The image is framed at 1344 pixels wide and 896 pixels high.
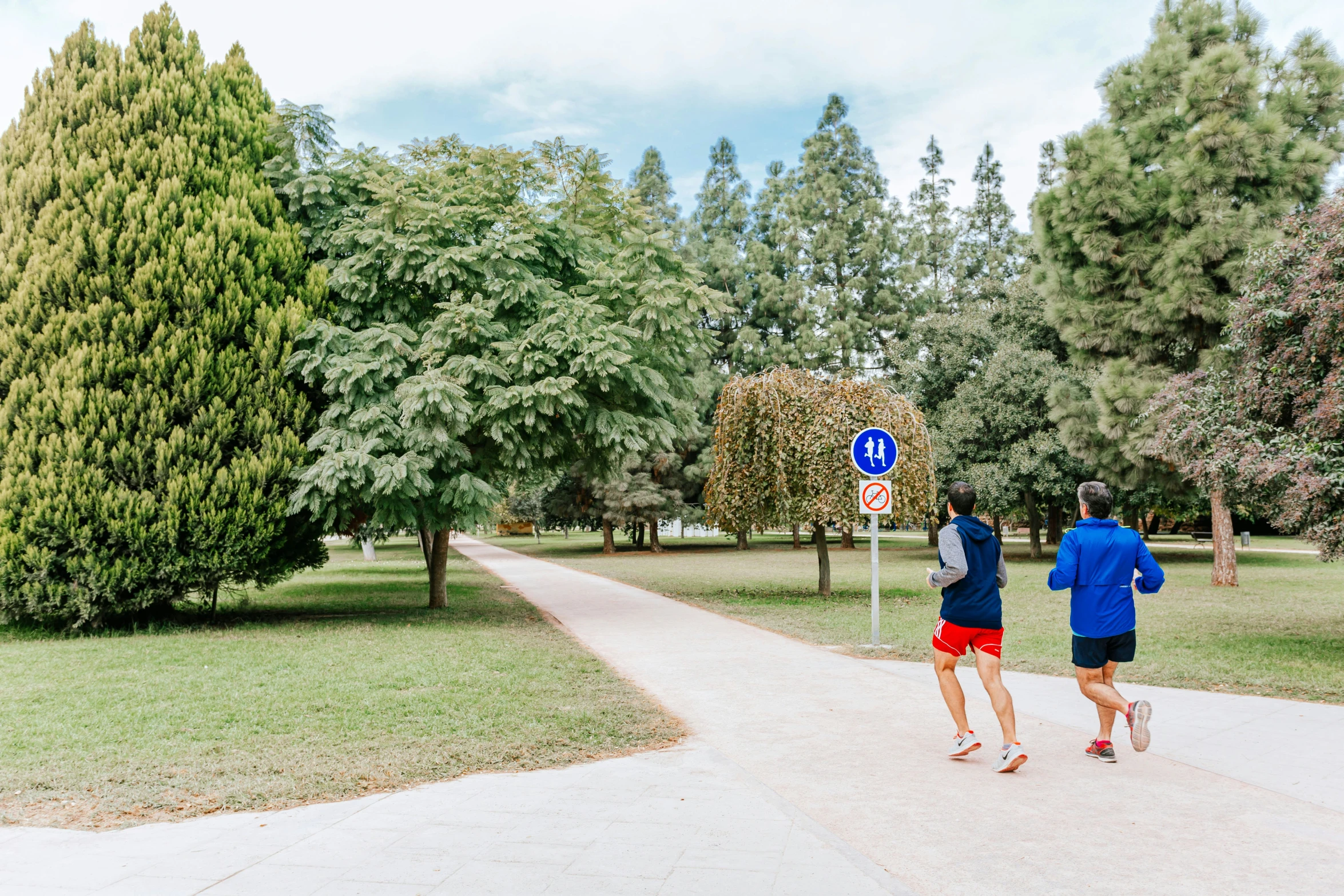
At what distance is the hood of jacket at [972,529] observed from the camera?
5652 mm

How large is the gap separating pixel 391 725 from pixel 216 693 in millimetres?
2444

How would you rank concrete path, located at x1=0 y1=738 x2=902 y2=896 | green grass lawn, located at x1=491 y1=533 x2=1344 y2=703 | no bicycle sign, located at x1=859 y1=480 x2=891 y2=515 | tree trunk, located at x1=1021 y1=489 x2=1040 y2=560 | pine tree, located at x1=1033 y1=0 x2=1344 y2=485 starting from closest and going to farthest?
concrete path, located at x1=0 y1=738 x2=902 y2=896, green grass lawn, located at x1=491 y1=533 x2=1344 y2=703, no bicycle sign, located at x1=859 y1=480 x2=891 y2=515, pine tree, located at x1=1033 y1=0 x2=1344 y2=485, tree trunk, located at x1=1021 y1=489 x2=1040 y2=560

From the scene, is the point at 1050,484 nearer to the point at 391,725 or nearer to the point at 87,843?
the point at 391,725

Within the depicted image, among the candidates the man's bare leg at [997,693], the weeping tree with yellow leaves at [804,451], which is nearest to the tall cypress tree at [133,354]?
the weeping tree with yellow leaves at [804,451]

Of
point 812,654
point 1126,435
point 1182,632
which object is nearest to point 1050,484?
point 1126,435

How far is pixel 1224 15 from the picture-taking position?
19.1 m

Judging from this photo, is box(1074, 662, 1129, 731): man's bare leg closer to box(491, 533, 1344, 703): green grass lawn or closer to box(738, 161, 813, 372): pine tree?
box(491, 533, 1344, 703): green grass lawn

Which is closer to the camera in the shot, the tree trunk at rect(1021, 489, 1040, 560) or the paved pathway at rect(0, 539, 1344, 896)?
the paved pathway at rect(0, 539, 1344, 896)

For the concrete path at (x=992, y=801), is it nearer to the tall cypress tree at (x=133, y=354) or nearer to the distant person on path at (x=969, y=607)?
the distant person on path at (x=969, y=607)

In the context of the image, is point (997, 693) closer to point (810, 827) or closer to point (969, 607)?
point (969, 607)

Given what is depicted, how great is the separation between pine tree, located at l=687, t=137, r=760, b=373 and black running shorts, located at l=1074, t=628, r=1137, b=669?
1486 inches

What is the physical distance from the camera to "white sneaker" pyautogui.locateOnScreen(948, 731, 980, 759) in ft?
18.5

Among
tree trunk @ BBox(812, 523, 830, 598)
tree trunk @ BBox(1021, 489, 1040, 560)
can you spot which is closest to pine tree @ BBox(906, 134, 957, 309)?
tree trunk @ BBox(1021, 489, 1040, 560)

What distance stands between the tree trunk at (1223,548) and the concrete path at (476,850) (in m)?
18.8
